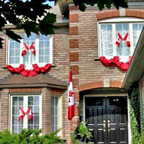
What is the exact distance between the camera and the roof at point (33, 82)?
48.7 feet

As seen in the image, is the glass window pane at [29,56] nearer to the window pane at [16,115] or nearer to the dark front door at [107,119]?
the window pane at [16,115]

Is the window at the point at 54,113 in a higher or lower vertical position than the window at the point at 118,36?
lower

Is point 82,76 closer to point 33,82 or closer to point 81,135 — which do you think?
point 33,82

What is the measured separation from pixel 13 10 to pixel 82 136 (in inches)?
456

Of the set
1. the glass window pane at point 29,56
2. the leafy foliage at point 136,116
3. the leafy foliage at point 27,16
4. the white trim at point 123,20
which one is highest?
the white trim at point 123,20

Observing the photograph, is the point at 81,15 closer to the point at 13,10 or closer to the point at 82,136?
the point at 82,136

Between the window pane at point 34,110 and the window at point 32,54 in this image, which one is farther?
the window at point 32,54

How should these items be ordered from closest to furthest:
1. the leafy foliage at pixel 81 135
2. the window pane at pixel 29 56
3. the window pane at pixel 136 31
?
the leafy foliage at pixel 81 135, the window pane at pixel 136 31, the window pane at pixel 29 56

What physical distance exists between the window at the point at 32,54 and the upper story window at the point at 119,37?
2.42 metres

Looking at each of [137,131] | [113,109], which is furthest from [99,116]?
[137,131]

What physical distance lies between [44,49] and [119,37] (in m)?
3.27

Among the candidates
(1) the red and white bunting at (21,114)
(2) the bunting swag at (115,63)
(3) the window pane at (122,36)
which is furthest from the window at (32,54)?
(3) the window pane at (122,36)

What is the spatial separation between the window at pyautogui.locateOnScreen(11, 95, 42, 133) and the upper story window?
3277 mm

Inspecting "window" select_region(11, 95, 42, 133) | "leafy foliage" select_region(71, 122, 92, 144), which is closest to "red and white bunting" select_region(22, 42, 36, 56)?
"window" select_region(11, 95, 42, 133)
